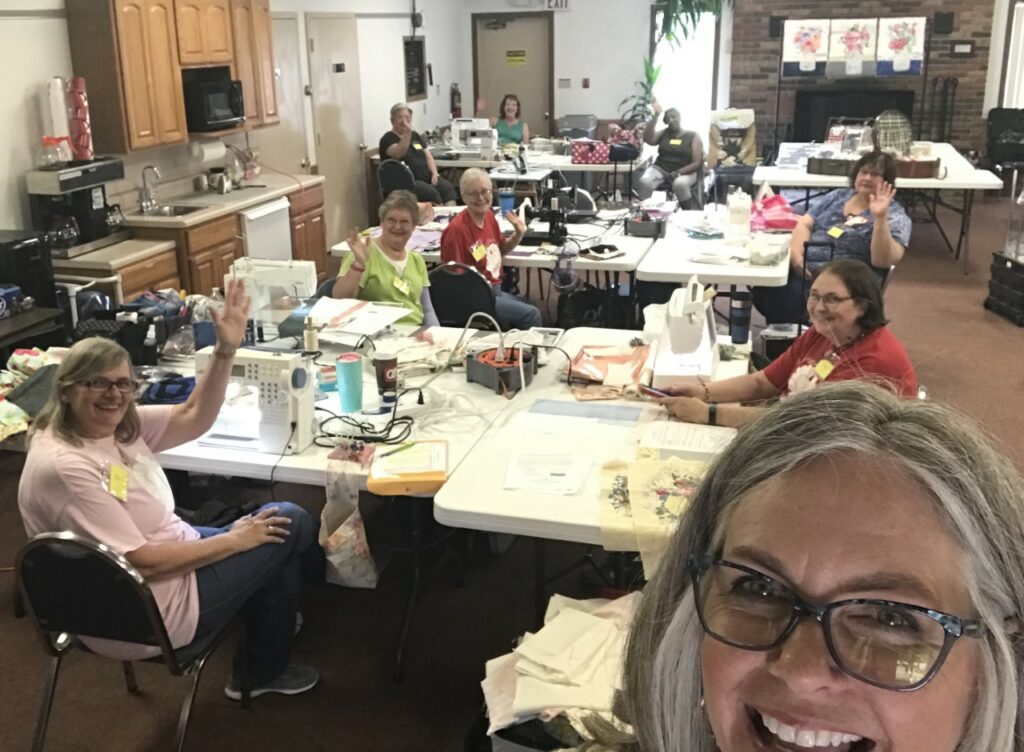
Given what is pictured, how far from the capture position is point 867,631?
903 millimetres

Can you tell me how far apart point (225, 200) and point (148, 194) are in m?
0.48

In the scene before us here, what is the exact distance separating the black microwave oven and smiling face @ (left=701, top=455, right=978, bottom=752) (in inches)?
220

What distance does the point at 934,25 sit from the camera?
32.9 feet

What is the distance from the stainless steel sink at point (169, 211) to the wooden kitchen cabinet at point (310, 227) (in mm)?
1008

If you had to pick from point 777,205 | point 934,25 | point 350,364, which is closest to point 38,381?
point 350,364

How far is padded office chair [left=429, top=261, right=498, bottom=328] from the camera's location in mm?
4340

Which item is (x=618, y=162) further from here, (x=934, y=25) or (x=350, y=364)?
(x=350, y=364)

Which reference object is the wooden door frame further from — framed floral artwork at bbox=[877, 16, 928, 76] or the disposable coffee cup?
the disposable coffee cup

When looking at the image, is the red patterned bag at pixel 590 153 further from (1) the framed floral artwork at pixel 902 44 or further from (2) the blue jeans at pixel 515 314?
(1) the framed floral artwork at pixel 902 44

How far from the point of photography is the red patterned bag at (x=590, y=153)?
784 centimetres

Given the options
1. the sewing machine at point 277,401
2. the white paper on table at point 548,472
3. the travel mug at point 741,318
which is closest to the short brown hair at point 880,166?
the travel mug at point 741,318

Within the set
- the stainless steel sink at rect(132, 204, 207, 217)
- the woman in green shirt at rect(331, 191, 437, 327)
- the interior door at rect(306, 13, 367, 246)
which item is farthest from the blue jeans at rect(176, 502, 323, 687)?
the interior door at rect(306, 13, 367, 246)

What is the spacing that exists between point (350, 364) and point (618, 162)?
17.5 feet

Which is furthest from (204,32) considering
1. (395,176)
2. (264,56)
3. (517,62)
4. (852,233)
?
(517,62)
